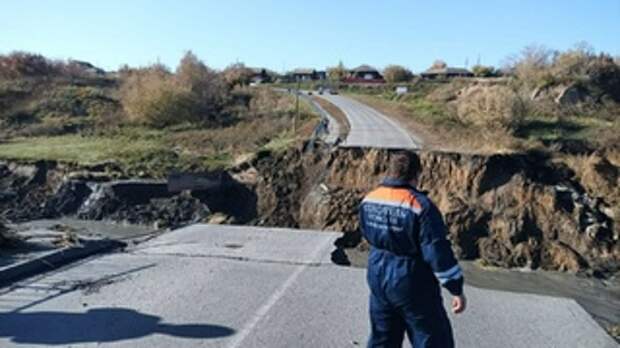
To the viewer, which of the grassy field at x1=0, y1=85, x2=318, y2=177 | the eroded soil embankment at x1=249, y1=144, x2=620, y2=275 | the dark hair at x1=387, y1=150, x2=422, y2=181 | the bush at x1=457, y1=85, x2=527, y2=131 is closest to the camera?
the dark hair at x1=387, y1=150, x2=422, y2=181

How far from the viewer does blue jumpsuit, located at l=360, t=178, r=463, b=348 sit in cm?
418

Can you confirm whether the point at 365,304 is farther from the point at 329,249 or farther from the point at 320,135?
the point at 320,135

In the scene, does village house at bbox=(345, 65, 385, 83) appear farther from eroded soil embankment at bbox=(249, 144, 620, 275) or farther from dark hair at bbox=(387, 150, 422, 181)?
dark hair at bbox=(387, 150, 422, 181)

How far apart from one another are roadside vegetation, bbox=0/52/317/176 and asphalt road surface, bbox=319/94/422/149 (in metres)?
2.23

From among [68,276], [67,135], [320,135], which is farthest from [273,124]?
[68,276]

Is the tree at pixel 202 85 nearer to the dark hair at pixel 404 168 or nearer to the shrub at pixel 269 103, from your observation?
the shrub at pixel 269 103

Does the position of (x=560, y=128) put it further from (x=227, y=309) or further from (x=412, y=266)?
(x=412, y=266)

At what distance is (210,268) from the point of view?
29.4ft

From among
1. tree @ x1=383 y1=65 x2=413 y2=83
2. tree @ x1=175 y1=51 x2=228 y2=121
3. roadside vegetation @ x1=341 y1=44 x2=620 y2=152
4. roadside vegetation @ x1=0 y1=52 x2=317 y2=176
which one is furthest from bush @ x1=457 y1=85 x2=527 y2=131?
tree @ x1=383 y1=65 x2=413 y2=83

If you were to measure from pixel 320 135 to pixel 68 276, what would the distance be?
643 inches

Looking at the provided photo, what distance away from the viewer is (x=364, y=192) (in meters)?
18.9

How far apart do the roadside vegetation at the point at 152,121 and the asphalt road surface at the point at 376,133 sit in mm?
2233

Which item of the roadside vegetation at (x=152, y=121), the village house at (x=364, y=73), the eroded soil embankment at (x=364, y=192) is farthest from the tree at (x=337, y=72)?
the eroded soil embankment at (x=364, y=192)

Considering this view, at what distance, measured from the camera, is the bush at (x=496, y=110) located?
88.1 ft
